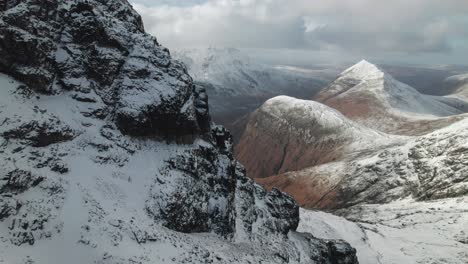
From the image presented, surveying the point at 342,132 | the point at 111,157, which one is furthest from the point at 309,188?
the point at 111,157

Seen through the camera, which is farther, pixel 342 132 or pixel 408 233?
pixel 342 132

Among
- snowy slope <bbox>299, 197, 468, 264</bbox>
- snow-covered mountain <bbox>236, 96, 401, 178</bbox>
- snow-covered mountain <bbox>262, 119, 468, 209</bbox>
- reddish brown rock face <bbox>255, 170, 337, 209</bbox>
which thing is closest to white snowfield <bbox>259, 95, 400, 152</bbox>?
Result: snow-covered mountain <bbox>236, 96, 401, 178</bbox>

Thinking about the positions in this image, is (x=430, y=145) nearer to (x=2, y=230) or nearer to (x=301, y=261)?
(x=301, y=261)

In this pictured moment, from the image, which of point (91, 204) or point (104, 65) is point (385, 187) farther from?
point (91, 204)

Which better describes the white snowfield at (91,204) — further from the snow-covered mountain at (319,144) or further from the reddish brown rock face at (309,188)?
the snow-covered mountain at (319,144)

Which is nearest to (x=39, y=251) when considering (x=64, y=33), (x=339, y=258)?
(x=64, y=33)

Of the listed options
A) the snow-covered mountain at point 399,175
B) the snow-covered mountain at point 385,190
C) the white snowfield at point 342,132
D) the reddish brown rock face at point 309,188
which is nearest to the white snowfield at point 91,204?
the snow-covered mountain at point 385,190

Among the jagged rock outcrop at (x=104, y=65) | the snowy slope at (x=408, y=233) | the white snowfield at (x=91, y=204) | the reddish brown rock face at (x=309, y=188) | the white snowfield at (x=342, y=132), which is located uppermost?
the jagged rock outcrop at (x=104, y=65)

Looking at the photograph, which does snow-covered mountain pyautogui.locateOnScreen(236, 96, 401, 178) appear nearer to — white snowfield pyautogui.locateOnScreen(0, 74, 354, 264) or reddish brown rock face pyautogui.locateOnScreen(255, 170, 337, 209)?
reddish brown rock face pyautogui.locateOnScreen(255, 170, 337, 209)
